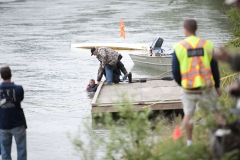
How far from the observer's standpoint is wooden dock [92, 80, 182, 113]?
1559cm

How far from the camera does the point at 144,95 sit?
17.0 m

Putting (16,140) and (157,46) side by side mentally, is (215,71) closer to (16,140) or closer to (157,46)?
(16,140)

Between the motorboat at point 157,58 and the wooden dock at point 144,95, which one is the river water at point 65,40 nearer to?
the motorboat at point 157,58

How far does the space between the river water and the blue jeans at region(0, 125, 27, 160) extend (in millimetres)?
1882

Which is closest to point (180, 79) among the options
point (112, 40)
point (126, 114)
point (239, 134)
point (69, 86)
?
point (126, 114)

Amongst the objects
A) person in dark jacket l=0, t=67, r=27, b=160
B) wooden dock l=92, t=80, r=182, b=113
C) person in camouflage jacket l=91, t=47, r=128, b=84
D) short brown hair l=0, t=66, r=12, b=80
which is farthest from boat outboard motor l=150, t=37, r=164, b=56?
short brown hair l=0, t=66, r=12, b=80

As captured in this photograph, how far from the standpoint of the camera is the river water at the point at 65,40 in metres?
17.4

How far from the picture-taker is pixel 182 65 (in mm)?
8516

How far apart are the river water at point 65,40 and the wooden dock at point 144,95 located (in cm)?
87

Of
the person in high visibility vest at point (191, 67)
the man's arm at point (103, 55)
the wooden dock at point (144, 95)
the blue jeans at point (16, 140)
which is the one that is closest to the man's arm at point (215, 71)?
the person in high visibility vest at point (191, 67)

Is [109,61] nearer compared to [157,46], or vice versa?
[109,61]

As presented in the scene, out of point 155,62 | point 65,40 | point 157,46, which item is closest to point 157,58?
point 155,62

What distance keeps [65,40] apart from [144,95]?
1880 centimetres

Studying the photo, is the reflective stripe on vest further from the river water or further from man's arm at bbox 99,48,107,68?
man's arm at bbox 99,48,107,68
